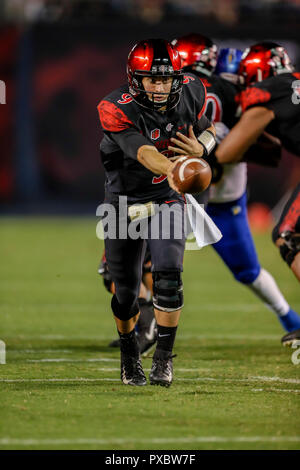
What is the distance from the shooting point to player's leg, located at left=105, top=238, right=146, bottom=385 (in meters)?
4.59

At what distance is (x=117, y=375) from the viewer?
192 inches

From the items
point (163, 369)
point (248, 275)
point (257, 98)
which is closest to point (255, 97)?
point (257, 98)

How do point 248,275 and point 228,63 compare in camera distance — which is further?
point 228,63

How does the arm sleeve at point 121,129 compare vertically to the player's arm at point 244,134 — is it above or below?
above

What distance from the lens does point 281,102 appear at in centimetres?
524

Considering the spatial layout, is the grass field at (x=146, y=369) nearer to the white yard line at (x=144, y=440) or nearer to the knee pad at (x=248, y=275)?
the white yard line at (x=144, y=440)

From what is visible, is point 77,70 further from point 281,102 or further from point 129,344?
point 129,344

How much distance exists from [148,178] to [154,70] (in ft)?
1.80

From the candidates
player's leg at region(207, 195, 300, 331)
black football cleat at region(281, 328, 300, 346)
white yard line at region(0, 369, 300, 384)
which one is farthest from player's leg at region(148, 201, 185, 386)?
black football cleat at region(281, 328, 300, 346)

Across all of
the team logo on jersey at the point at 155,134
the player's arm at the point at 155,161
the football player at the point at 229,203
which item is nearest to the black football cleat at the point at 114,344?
the football player at the point at 229,203

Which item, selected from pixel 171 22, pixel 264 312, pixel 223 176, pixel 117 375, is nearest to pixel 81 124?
pixel 171 22

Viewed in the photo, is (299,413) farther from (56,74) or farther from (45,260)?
(56,74)

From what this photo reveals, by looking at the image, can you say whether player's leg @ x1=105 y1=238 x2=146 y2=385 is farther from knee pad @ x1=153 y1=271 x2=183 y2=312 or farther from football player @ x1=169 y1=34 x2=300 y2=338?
football player @ x1=169 y1=34 x2=300 y2=338

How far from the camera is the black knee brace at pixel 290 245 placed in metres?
5.24
